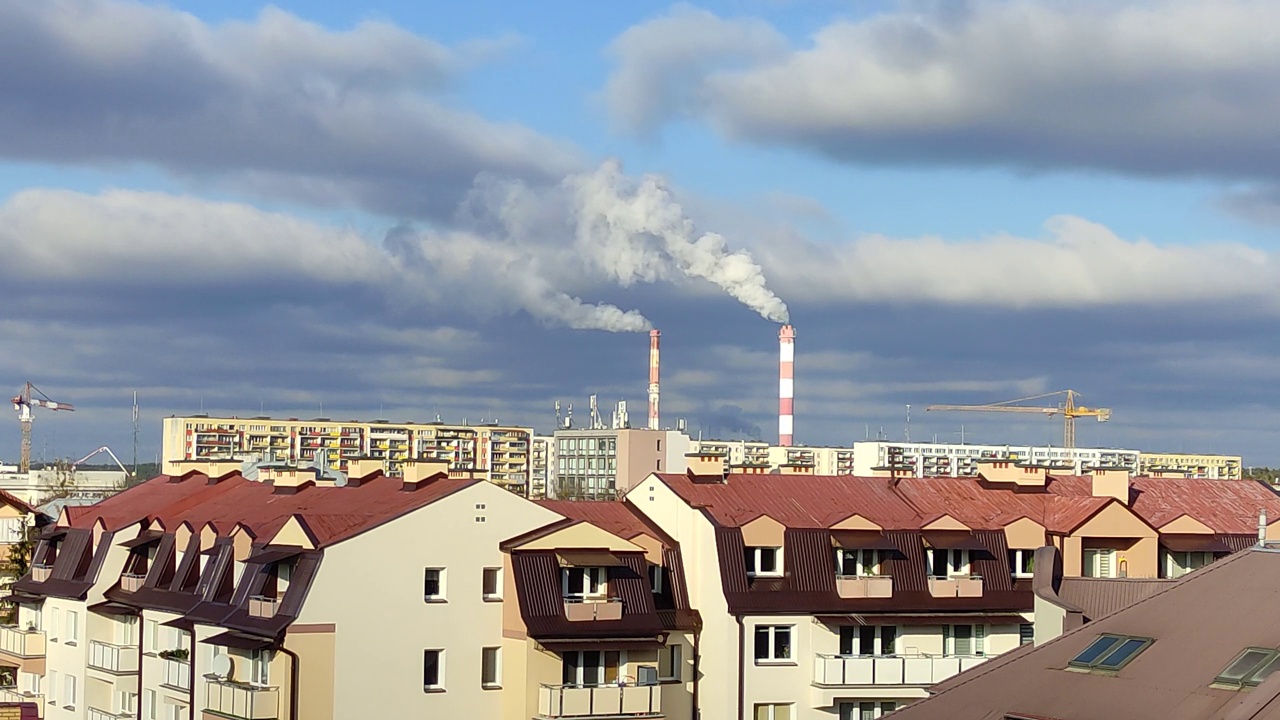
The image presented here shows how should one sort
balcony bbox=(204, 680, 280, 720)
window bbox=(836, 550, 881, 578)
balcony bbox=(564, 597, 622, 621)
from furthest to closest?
window bbox=(836, 550, 881, 578) → balcony bbox=(564, 597, 622, 621) → balcony bbox=(204, 680, 280, 720)

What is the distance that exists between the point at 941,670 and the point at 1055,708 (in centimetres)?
2702

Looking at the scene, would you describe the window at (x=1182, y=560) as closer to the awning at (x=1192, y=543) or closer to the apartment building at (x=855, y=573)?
the apartment building at (x=855, y=573)

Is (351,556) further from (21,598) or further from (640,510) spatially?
(21,598)

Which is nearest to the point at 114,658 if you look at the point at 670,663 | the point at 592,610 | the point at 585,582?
the point at 585,582

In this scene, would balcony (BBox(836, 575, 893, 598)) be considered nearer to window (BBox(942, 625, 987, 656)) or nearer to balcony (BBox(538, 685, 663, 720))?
window (BBox(942, 625, 987, 656))

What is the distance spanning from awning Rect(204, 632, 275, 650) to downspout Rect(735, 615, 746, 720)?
14.1 metres

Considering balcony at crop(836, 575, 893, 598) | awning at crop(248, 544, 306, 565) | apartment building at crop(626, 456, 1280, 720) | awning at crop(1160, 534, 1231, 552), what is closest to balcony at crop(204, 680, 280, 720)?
awning at crop(248, 544, 306, 565)

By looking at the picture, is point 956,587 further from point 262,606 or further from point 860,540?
point 262,606

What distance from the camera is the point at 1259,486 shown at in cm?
6706

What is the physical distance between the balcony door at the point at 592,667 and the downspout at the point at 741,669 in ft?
13.1

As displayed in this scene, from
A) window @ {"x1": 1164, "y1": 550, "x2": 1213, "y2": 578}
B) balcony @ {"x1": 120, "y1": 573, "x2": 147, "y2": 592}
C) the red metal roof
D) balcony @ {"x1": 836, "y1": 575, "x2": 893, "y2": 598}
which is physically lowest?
balcony @ {"x1": 120, "y1": 573, "x2": 147, "y2": 592}

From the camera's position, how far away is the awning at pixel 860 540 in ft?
182

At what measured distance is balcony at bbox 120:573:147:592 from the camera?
202 feet

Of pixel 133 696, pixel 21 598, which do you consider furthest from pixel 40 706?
pixel 133 696
